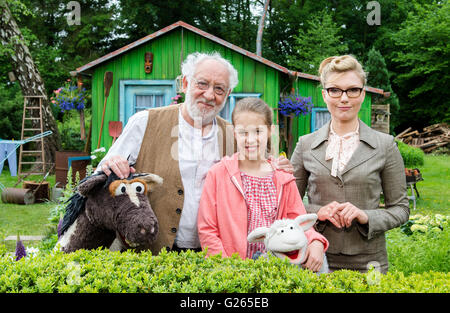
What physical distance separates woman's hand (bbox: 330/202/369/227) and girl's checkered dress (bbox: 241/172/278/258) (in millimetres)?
319

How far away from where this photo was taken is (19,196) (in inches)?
367

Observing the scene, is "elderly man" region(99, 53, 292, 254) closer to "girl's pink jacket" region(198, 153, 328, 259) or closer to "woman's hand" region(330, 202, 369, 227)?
"girl's pink jacket" region(198, 153, 328, 259)

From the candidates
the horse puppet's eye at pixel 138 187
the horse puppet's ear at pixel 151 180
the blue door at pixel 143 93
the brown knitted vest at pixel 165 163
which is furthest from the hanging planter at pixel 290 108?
the horse puppet's eye at pixel 138 187

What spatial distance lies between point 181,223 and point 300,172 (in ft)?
2.51

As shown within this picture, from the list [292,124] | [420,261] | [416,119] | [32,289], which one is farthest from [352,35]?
[32,289]

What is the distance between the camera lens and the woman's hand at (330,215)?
2242 mm

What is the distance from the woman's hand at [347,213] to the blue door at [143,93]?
353 inches

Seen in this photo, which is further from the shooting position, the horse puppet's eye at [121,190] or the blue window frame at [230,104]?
the blue window frame at [230,104]

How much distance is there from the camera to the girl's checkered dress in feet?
7.46

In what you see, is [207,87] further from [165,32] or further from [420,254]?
[165,32]

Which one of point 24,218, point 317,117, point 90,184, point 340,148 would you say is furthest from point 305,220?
point 317,117

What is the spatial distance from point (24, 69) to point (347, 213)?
1377 centimetres

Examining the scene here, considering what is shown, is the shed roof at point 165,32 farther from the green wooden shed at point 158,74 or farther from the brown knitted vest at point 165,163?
the brown knitted vest at point 165,163
